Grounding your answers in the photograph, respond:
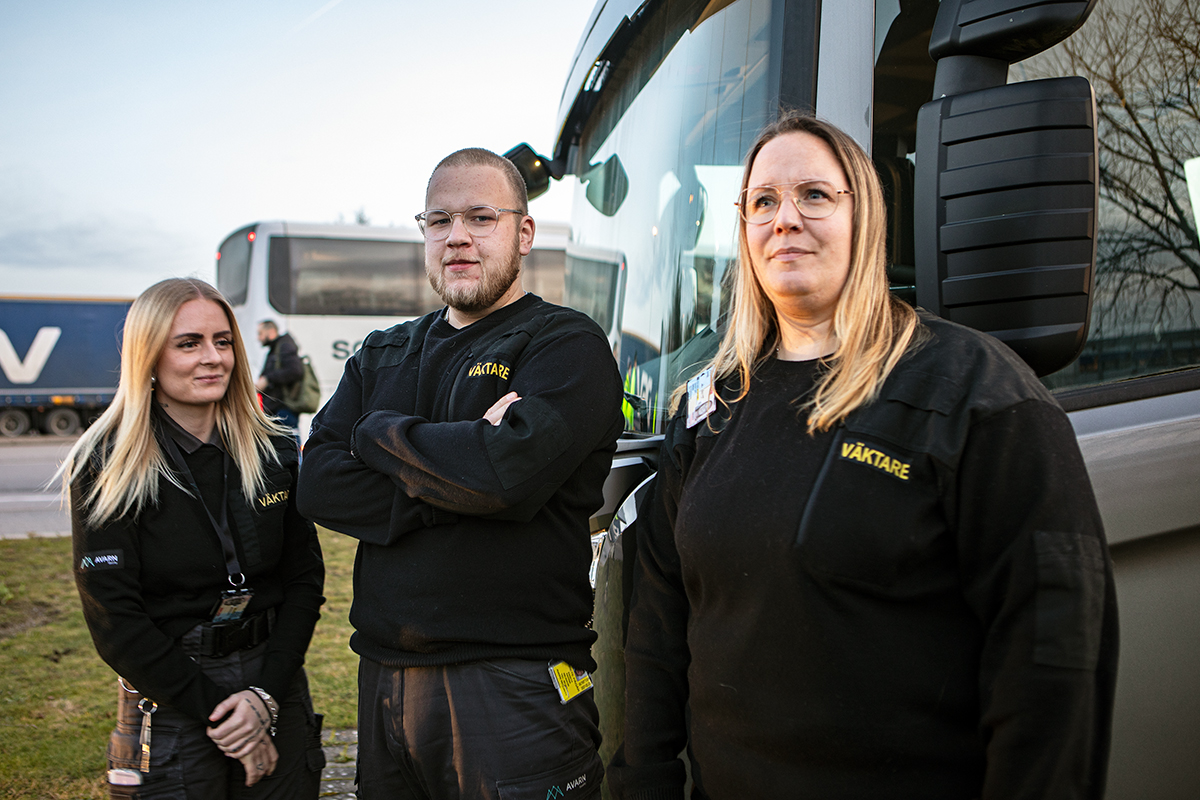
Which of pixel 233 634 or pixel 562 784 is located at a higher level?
pixel 233 634

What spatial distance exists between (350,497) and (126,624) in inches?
25.2

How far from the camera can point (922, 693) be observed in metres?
1.26

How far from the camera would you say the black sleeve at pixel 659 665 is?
154cm

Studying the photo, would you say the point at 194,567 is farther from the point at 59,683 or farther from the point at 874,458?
the point at 59,683

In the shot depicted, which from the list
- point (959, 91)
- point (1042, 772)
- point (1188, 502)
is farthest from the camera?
point (1188, 502)

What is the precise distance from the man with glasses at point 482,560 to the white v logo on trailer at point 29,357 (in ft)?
72.7

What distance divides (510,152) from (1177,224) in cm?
211

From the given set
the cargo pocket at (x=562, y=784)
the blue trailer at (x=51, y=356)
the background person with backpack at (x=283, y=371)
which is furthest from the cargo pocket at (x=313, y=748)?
the blue trailer at (x=51, y=356)

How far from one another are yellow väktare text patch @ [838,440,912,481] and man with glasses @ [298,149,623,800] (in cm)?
64

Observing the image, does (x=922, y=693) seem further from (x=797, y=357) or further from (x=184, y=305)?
(x=184, y=305)

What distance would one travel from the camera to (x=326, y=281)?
1450 cm

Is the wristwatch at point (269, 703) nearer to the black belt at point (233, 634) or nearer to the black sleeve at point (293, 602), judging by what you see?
the black sleeve at point (293, 602)

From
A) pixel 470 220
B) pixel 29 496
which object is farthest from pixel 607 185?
pixel 29 496

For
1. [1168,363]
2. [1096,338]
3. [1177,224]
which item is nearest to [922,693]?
[1096,338]
